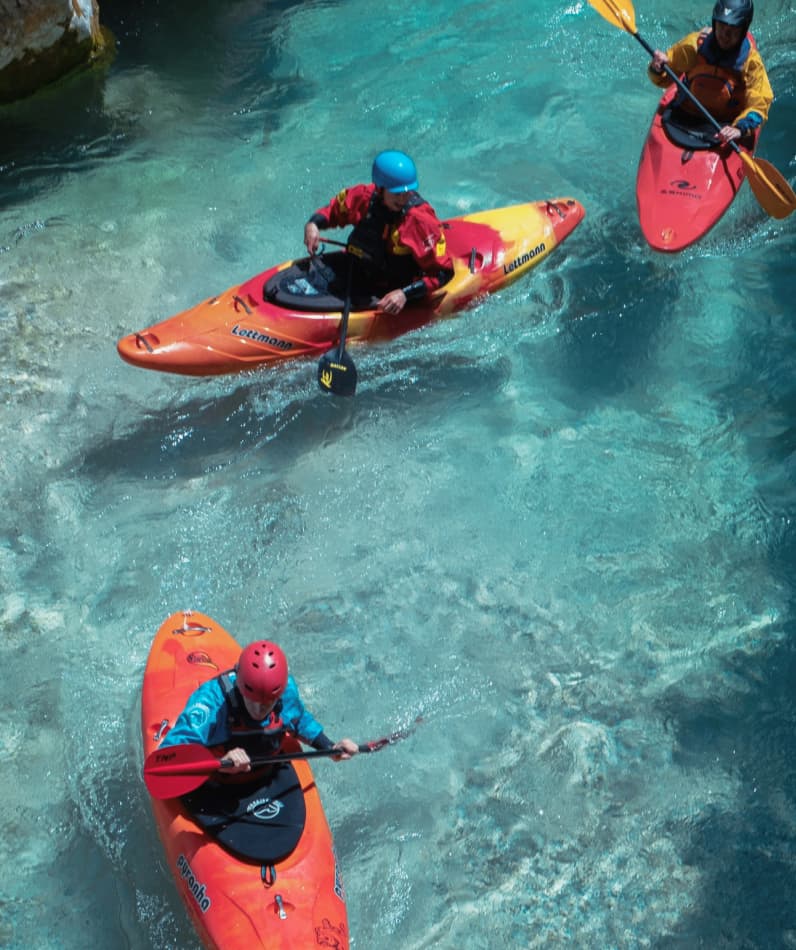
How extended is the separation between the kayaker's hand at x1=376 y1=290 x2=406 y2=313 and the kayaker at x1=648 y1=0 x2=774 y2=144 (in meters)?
2.51

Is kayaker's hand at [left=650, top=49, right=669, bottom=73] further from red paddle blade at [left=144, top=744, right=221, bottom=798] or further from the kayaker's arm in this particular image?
red paddle blade at [left=144, top=744, right=221, bottom=798]

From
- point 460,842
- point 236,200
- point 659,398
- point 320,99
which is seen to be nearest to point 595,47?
point 320,99

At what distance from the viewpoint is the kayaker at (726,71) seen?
260 inches

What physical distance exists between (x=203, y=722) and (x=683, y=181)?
4.89m

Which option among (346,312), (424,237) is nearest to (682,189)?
(424,237)

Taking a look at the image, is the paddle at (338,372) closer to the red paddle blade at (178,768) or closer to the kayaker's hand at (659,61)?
the red paddle blade at (178,768)

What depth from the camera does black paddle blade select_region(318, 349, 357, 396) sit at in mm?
5902

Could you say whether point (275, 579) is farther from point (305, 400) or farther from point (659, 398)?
point (659, 398)

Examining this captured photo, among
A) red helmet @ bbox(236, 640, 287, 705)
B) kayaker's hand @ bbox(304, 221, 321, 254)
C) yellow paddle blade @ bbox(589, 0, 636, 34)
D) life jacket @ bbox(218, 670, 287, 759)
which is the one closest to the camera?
red helmet @ bbox(236, 640, 287, 705)

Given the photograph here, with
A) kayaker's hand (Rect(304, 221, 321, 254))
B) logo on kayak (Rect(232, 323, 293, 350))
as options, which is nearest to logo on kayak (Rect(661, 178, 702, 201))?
kayaker's hand (Rect(304, 221, 321, 254))

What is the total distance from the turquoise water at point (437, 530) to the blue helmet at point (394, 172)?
47.7 inches

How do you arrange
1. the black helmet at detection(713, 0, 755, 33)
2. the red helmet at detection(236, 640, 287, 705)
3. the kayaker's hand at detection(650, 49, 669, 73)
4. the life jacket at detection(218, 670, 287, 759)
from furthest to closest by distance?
the kayaker's hand at detection(650, 49, 669, 73), the black helmet at detection(713, 0, 755, 33), the life jacket at detection(218, 670, 287, 759), the red helmet at detection(236, 640, 287, 705)

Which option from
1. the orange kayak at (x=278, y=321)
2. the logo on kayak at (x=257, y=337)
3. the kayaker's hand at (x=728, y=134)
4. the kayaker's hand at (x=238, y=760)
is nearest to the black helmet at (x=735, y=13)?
the kayaker's hand at (x=728, y=134)

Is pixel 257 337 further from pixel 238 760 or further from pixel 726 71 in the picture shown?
pixel 726 71
